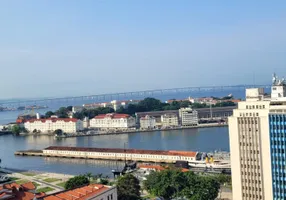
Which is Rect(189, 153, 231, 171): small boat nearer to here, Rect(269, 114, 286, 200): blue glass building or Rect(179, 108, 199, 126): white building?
Rect(269, 114, 286, 200): blue glass building

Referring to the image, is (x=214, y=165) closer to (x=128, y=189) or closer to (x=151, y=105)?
(x=128, y=189)

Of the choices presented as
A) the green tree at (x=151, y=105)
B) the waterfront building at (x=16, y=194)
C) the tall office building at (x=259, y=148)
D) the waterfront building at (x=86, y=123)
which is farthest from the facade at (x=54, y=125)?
the tall office building at (x=259, y=148)

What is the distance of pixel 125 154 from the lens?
19938 millimetres

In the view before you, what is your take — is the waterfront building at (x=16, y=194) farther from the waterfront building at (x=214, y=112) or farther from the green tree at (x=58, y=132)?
the waterfront building at (x=214, y=112)

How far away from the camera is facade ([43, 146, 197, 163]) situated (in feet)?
60.8

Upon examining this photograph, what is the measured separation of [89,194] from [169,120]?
23780 millimetres

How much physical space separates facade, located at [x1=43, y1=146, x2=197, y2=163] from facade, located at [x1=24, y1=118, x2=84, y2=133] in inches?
379

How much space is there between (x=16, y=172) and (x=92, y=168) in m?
3.36

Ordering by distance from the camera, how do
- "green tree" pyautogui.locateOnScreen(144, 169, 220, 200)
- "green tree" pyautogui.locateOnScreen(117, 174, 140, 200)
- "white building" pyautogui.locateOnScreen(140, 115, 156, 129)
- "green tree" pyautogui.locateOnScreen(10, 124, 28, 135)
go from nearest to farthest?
"green tree" pyautogui.locateOnScreen(144, 169, 220, 200) < "green tree" pyautogui.locateOnScreen(117, 174, 140, 200) < "white building" pyautogui.locateOnScreen(140, 115, 156, 129) < "green tree" pyautogui.locateOnScreen(10, 124, 28, 135)

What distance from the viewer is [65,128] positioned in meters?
32.7

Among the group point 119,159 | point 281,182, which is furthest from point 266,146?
point 119,159

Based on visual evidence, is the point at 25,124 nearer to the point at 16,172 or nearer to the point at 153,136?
the point at 153,136

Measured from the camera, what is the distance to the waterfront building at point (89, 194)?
8.91 meters

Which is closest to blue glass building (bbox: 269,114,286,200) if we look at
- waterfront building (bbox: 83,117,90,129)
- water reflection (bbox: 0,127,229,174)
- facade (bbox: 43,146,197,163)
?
facade (bbox: 43,146,197,163)
